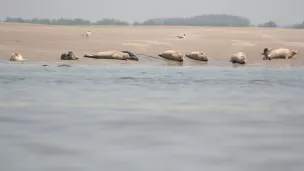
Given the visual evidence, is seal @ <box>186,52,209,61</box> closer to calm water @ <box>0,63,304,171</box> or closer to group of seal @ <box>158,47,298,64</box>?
group of seal @ <box>158,47,298,64</box>

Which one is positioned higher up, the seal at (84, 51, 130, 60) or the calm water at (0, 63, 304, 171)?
the calm water at (0, 63, 304, 171)

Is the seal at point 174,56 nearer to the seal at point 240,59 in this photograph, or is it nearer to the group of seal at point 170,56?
the group of seal at point 170,56

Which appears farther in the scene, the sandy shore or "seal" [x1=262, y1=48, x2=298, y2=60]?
"seal" [x1=262, y1=48, x2=298, y2=60]

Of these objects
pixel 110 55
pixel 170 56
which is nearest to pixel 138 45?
pixel 170 56

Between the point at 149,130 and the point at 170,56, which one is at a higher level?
the point at 149,130

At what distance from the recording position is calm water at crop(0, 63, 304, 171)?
3.10 metres

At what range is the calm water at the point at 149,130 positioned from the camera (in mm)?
3104

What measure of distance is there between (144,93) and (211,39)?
19.6m

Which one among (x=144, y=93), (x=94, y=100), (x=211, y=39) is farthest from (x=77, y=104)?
(x=211, y=39)

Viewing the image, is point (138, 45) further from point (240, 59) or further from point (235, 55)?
point (240, 59)

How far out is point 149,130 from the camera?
426cm

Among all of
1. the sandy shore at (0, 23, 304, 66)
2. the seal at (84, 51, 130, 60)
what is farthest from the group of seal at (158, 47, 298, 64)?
the seal at (84, 51, 130, 60)

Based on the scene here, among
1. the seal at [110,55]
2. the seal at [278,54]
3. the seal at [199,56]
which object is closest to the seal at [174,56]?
the seal at [199,56]

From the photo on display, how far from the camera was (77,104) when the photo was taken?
6086 millimetres
